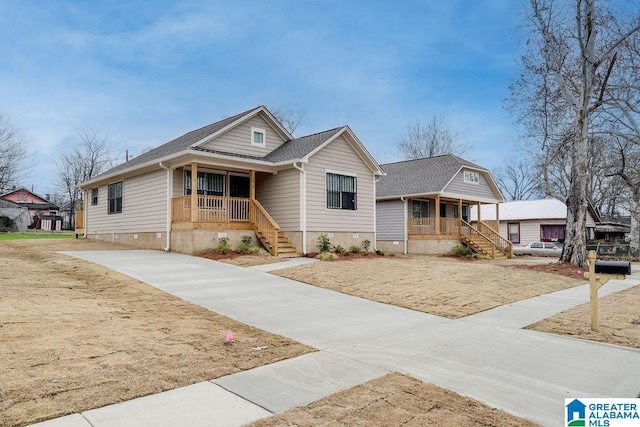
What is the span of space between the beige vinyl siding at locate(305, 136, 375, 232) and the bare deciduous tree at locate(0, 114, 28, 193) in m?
30.1

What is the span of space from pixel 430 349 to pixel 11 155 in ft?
133

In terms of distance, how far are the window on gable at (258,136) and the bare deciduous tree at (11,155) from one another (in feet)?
88.3

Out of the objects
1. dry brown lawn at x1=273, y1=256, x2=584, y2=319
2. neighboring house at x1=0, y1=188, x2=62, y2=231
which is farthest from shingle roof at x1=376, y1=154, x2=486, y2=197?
neighboring house at x1=0, y1=188, x2=62, y2=231

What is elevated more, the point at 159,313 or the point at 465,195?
the point at 465,195

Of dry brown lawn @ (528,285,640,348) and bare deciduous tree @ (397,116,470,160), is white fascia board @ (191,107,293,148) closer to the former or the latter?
dry brown lawn @ (528,285,640,348)

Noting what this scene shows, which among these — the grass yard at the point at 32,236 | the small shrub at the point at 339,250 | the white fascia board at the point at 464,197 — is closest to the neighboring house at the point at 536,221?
the white fascia board at the point at 464,197

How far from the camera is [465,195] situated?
2597 cm

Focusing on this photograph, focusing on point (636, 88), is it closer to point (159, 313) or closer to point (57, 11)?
point (159, 313)

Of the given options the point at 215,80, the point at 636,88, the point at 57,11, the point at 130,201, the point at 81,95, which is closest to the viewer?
the point at 57,11

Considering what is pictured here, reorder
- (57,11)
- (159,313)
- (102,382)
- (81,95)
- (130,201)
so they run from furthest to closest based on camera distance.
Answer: (81,95)
(130,201)
(57,11)
(159,313)
(102,382)

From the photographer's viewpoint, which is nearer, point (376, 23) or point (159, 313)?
point (159, 313)

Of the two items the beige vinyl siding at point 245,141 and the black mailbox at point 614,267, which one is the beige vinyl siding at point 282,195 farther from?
the black mailbox at point 614,267

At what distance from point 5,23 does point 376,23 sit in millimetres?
12707

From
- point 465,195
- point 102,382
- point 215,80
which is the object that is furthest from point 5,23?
point 465,195
